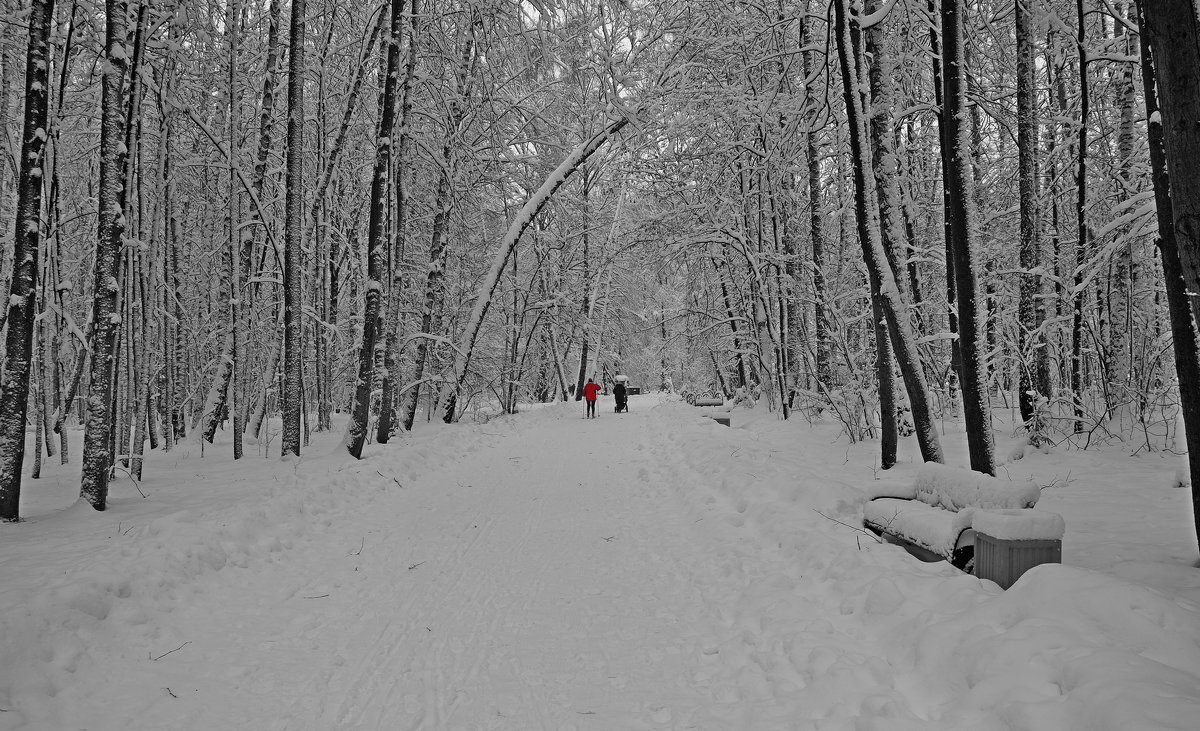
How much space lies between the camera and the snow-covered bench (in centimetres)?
370

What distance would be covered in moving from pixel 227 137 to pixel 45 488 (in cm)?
909

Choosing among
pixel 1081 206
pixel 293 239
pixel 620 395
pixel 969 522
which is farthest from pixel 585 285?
pixel 969 522

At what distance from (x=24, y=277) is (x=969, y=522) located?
9.37 metres

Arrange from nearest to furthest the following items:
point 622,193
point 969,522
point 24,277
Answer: point 969,522 < point 24,277 < point 622,193

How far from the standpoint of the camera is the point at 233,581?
4.95 metres

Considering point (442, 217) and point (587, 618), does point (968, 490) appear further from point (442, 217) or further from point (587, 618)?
point (442, 217)

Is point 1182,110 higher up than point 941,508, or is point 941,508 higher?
point 1182,110

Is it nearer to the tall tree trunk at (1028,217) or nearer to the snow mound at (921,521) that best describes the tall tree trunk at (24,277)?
the snow mound at (921,521)

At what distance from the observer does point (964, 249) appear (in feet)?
20.7

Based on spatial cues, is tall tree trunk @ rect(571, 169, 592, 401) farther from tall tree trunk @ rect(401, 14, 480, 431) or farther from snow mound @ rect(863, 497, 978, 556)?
snow mound @ rect(863, 497, 978, 556)

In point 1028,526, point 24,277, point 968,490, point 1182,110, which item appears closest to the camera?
point 1182,110

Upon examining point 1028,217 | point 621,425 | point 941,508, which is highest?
point 1028,217

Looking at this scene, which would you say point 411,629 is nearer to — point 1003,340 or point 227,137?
point 1003,340

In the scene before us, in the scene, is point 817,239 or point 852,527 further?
point 817,239
